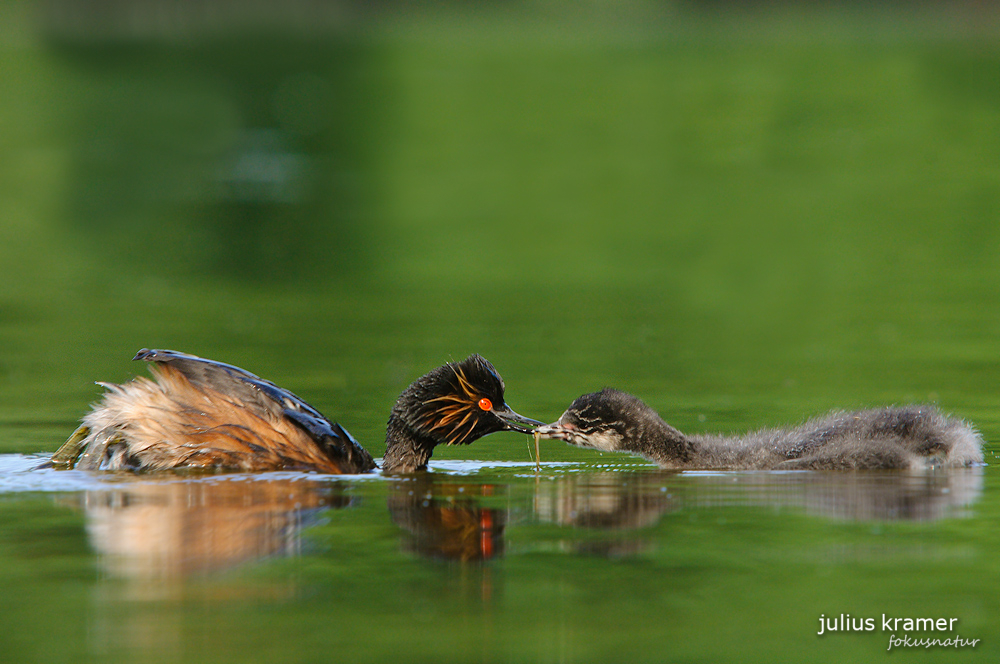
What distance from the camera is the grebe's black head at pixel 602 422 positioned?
28.7 feet

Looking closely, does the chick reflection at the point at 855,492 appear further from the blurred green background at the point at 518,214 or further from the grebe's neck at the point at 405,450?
the blurred green background at the point at 518,214

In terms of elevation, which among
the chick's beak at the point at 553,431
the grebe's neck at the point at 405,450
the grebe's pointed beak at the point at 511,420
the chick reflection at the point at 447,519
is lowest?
the chick reflection at the point at 447,519

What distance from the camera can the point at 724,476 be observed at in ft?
27.1

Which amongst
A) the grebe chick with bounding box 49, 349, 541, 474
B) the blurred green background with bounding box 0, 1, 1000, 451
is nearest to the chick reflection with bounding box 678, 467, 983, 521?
the grebe chick with bounding box 49, 349, 541, 474

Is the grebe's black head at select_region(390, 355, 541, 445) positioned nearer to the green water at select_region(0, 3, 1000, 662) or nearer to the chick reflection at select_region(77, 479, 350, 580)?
the green water at select_region(0, 3, 1000, 662)

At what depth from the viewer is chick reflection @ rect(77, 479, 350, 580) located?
6.30 m

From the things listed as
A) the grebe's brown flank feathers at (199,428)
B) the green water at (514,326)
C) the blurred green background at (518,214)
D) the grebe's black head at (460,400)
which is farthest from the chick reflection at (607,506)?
the blurred green background at (518,214)

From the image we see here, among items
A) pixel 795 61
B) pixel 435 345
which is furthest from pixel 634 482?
pixel 795 61

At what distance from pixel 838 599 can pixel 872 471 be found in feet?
8.35

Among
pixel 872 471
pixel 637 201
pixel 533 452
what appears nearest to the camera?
pixel 872 471

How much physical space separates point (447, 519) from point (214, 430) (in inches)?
67.0

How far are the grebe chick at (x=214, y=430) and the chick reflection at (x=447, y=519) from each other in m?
0.44

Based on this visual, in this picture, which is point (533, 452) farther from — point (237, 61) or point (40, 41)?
point (40, 41)

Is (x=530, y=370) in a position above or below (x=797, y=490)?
above
